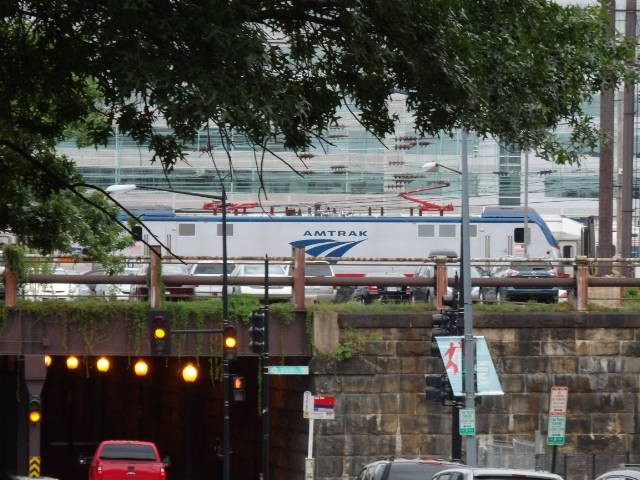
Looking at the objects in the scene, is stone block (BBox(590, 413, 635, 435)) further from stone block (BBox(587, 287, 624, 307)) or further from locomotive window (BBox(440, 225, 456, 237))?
locomotive window (BBox(440, 225, 456, 237))

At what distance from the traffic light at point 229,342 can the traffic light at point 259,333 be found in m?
0.41

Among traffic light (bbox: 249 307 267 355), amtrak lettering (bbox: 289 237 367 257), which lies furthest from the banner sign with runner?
amtrak lettering (bbox: 289 237 367 257)

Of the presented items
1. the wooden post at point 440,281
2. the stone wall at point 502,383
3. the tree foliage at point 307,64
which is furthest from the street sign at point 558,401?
the tree foliage at point 307,64

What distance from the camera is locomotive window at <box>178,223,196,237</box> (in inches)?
2288

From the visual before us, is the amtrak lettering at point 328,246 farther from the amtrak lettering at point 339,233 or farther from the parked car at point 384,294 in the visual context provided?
the parked car at point 384,294

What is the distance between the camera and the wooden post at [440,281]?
31.3m

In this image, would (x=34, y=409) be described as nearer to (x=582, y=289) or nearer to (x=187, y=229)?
(x=582, y=289)

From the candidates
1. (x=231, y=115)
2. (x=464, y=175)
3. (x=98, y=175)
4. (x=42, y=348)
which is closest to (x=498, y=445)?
(x=464, y=175)

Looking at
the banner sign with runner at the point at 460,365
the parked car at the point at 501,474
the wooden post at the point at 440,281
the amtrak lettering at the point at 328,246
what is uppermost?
the amtrak lettering at the point at 328,246

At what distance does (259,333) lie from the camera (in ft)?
96.7

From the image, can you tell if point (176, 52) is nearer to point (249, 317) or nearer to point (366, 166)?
point (249, 317)

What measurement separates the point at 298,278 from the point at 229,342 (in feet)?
7.83

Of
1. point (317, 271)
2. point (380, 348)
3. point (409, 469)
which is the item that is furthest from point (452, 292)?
point (317, 271)

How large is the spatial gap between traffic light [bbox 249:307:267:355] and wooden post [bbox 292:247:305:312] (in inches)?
63.4
